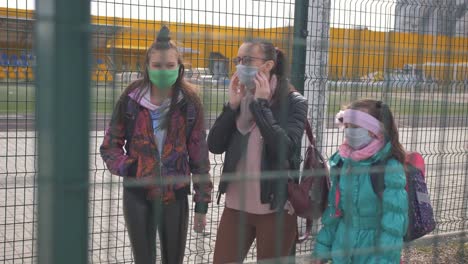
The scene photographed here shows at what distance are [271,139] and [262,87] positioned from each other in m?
0.17

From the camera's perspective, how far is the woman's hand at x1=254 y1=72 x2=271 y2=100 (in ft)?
6.55

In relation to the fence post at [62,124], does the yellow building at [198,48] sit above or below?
above

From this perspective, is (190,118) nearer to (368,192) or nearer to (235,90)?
(235,90)

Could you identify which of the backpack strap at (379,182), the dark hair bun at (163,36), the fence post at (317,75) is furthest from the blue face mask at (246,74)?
the fence post at (317,75)

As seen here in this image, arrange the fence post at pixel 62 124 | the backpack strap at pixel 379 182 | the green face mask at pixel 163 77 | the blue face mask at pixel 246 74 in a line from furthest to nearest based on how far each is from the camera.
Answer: the backpack strap at pixel 379 182
the blue face mask at pixel 246 74
the green face mask at pixel 163 77
the fence post at pixel 62 124

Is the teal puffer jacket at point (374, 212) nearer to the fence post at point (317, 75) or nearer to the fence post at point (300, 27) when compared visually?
the fence post at point (300, 27)

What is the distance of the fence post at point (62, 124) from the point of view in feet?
4.04

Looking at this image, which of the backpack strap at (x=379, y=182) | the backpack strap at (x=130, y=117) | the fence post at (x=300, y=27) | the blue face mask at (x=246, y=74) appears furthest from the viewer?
the fence post at (x=300, y=27)

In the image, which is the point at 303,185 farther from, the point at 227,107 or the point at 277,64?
the point at 277,64

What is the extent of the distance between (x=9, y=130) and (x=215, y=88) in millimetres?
2525

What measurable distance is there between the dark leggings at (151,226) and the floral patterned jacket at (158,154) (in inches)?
2.5

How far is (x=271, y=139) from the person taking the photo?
6.61 ft

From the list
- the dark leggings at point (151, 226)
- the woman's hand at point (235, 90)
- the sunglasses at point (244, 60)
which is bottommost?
the dark leggings at point (151, 226)

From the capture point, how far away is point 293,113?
280 centimetres
